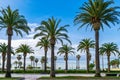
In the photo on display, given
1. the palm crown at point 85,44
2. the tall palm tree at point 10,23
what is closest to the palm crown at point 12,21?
the tall palm tree at point 10,23

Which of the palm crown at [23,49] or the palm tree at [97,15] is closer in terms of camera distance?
the palm tree at [97,15]

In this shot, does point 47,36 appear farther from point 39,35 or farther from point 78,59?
point 78,59

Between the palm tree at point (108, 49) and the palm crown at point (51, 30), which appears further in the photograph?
the palm tree at point (108, 49)

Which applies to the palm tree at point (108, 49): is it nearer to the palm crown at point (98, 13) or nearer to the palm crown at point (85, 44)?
the palm crown at point (85, 44)

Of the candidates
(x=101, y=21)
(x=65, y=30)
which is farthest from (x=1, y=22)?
(x=101, y=21)

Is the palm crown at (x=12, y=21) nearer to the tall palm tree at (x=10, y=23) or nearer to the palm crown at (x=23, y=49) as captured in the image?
the tall palm tree at (x=10, y=23)

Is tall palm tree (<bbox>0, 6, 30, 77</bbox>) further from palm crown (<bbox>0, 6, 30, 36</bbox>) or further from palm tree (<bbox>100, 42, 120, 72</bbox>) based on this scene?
palm tree (<bbox>100, 42, 120, 72</bbox>)

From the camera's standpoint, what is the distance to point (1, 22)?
57031mm

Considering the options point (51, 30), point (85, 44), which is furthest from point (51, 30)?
point (85, 44)

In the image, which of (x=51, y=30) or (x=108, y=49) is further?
(x=108, y=49)

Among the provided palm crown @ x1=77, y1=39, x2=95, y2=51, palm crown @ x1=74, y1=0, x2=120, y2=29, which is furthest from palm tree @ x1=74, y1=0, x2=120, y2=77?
palm crown @ x1=77, y1=39, x2=95, y2=51

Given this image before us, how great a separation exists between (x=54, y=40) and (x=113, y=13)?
12.1 meters

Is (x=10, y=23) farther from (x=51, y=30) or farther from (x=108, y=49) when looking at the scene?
(x=108, y=49)

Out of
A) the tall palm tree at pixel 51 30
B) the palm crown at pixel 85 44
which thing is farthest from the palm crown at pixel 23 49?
the tall palm tree at pixel 51 30
